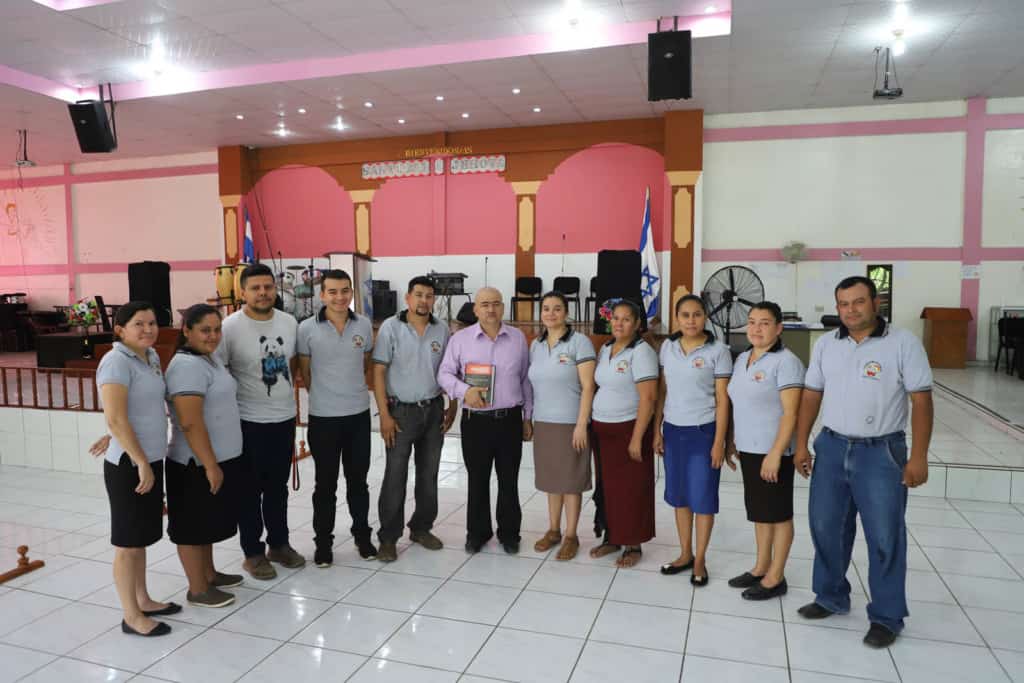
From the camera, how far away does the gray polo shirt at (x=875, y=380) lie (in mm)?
2502

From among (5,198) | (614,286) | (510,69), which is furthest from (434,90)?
(5,198)

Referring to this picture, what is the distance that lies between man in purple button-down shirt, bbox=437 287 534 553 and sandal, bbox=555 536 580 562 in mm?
242

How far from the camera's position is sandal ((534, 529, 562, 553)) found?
3594mm

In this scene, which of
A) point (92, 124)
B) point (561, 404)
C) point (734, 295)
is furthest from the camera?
point (92, 124)

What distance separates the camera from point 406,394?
348 cm

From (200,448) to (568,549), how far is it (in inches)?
72.7

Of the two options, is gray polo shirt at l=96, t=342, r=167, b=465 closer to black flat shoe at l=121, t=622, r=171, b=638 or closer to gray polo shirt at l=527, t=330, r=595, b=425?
black flat shoe at l=121, t=622, r=171, b=638

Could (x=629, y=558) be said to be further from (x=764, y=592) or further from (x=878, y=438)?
(x=878, y=438)

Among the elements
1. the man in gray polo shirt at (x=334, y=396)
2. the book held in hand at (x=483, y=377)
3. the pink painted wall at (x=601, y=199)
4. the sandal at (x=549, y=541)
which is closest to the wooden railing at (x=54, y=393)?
the man in gray polo shirt at (x=334, y=396)

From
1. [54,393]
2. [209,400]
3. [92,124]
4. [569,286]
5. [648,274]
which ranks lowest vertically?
[54,393]

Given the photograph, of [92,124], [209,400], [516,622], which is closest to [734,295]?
[516,622]

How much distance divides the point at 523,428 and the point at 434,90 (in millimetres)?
6275

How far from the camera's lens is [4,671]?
8.16 ft

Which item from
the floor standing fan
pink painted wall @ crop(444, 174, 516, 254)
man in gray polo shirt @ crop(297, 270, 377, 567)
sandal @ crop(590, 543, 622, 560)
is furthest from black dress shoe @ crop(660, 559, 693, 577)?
pink painted wall @ crop(444, 174, 516, 254)
